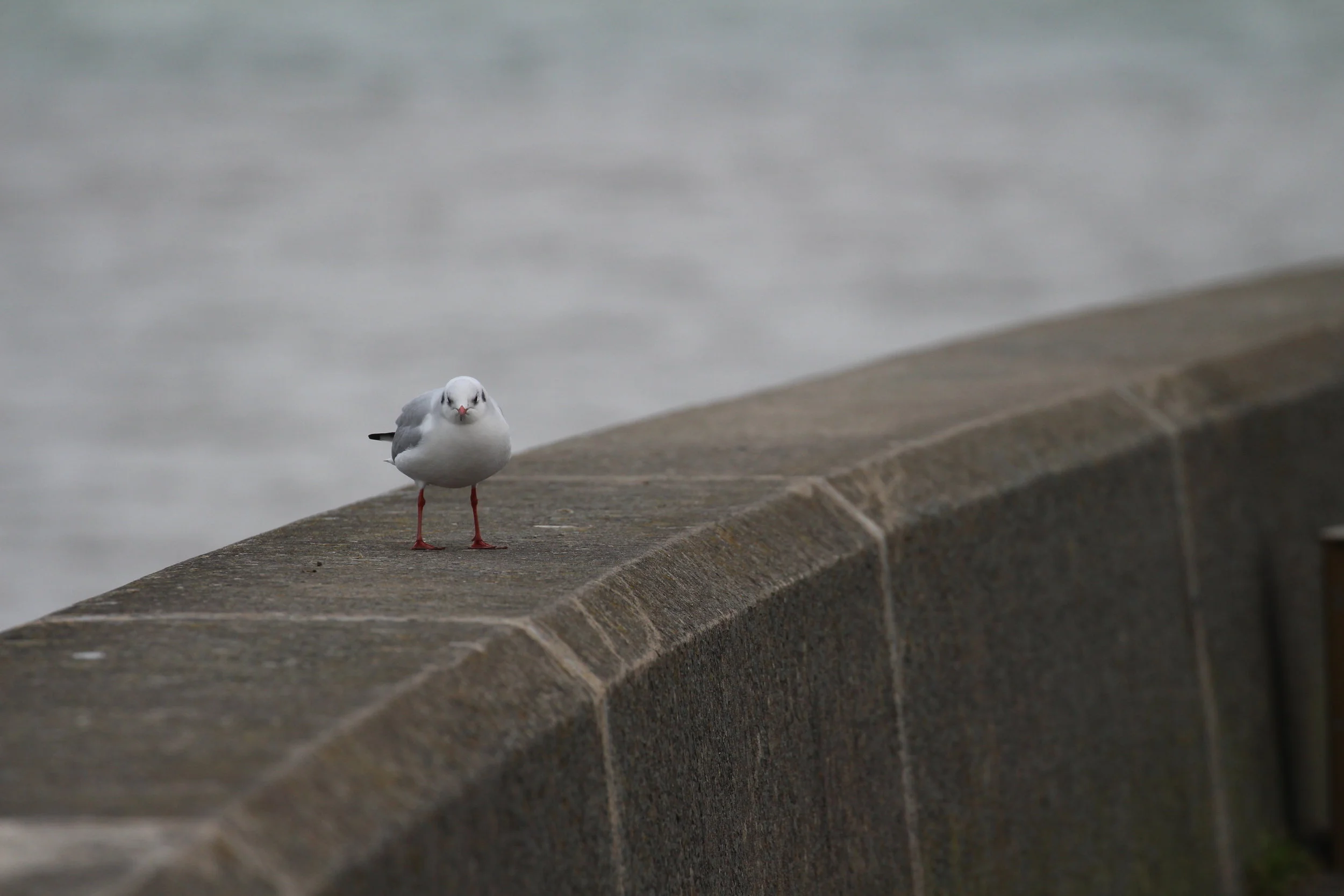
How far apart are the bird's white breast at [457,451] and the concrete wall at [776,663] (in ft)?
0.44

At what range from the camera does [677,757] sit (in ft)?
7.69

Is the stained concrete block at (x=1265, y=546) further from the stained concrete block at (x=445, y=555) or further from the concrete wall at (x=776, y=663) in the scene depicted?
the stained concrete block at (x=445, y=555)

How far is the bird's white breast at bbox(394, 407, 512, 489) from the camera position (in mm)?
2570

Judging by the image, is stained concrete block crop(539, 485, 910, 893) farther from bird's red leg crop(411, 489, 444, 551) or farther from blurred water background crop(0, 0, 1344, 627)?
blurred water background crop(0, 0, 1344, 627)

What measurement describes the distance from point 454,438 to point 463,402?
5 centimetres

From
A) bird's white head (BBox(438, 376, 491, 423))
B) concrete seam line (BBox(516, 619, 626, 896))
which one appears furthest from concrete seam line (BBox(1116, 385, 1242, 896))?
concrete seam line (BBox(516, 619, 626, 896))

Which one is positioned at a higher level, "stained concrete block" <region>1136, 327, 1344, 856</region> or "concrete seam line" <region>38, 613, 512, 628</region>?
"stained concrete block" <region>1136, 327, 1344, 856</region>

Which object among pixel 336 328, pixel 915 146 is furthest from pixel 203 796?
pixel 915 146

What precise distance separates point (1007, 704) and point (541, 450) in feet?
3.65

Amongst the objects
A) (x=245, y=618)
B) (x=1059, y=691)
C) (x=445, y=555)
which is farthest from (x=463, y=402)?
(x=1059, y=691)

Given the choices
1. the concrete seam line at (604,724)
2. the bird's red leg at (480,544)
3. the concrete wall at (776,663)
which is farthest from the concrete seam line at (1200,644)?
the concrete seam line at (604,724)

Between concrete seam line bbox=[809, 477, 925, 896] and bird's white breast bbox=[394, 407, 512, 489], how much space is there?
701 millimetres

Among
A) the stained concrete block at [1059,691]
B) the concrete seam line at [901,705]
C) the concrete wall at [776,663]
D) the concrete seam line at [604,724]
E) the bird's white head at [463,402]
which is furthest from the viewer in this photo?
the stained concrete block at [1059,691]

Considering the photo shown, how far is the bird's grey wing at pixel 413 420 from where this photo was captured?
2650 millimetres
